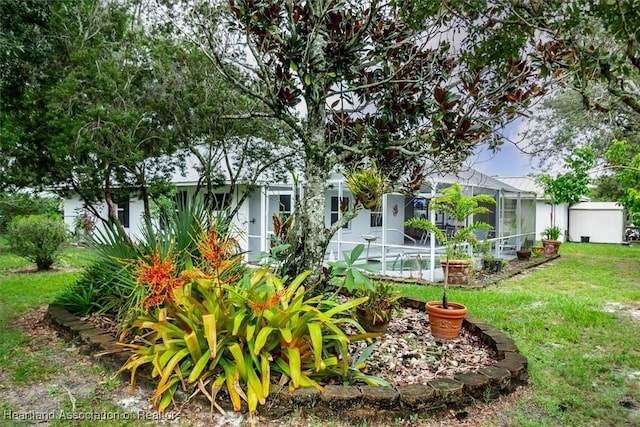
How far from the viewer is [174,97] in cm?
789

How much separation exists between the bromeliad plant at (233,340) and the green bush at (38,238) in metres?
7.97

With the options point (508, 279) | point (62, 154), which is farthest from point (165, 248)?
point (508, 279)

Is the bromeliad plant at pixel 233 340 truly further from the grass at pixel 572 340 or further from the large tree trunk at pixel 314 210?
the grass at pixel 572 340

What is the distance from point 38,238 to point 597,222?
25.9m

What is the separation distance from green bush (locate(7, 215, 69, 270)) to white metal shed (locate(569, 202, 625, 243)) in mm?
24766

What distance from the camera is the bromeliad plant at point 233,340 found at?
10.1 ft

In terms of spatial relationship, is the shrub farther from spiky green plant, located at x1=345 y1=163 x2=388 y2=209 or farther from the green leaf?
spiky green plant, located at x1=345 y1=163 x2=388 y2=209

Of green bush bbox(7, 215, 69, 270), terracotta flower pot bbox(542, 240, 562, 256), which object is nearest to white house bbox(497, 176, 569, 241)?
terracotta flower pot bbox(542, 240, 562, 256)

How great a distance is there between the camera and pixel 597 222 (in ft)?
75.3

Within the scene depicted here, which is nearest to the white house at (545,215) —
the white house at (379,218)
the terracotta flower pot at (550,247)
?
the white house at (379,218)

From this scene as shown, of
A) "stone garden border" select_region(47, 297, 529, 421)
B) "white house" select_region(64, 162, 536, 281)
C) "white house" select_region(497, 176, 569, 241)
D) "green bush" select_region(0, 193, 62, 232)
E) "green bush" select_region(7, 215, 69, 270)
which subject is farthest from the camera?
"white house" select_region(497, 176, 569, 241)

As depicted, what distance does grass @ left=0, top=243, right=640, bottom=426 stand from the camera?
3.26m

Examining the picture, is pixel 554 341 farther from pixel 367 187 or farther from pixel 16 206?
pixel 16 206

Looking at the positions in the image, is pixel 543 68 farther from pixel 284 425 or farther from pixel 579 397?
pixel 284 425
